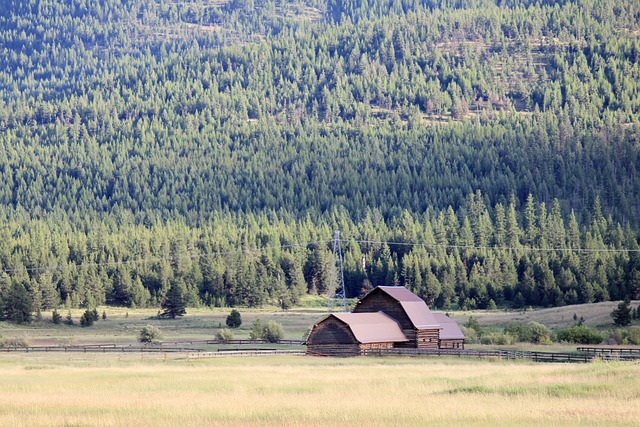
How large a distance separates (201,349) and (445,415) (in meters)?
45.0

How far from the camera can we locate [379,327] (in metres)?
90.8

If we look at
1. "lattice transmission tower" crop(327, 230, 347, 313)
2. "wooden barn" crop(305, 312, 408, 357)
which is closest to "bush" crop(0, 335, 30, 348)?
"wooden barn" crop(305, 312, 408, 357)

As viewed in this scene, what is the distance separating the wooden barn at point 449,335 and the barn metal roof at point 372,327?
13.4 ft

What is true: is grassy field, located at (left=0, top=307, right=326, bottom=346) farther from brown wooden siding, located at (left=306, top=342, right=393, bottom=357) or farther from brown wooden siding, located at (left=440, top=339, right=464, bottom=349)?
brown wooden siding, located at (left=306, top=342, right=393, bottom=357)

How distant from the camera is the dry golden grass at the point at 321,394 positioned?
46.1 m

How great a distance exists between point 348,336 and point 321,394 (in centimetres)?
3291

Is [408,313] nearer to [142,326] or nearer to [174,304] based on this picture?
[142,326]

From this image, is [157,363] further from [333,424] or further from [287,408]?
[333,424]

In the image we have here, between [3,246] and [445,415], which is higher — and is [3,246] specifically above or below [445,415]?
above

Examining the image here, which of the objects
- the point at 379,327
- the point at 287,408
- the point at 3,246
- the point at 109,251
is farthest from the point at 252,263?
the point at 287,408

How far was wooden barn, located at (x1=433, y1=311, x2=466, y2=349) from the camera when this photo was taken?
94.8 metres

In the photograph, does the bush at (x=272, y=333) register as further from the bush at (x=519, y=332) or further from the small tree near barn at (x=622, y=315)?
the small tree near barn at (x=622, y=315)

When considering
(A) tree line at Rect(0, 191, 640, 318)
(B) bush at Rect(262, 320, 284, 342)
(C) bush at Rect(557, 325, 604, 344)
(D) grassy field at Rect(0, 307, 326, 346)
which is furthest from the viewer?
(A) tree line at Rect(0, 191, 640, 318)

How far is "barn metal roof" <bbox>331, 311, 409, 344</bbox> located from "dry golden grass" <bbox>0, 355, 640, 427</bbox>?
44.8 feet
